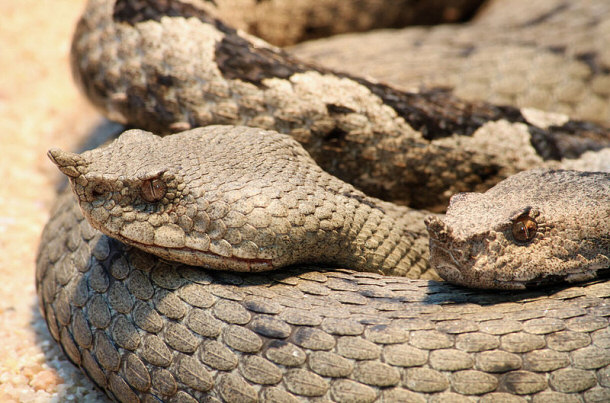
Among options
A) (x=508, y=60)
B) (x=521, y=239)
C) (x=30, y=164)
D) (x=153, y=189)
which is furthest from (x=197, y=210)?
(x=30, y=164)

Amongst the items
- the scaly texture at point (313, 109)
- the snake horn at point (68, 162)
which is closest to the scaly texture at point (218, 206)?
the snake horn at point (68, 162)

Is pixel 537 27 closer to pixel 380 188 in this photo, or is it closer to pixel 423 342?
pixel 380 188

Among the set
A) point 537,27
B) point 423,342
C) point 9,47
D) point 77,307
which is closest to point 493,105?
point 537,27

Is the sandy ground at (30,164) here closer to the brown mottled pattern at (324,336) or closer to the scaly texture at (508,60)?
the brown mottled pattern at (324,336)

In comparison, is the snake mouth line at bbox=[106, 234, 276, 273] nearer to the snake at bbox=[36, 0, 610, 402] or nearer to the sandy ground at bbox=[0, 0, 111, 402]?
the snake at bbox=[36, 0, 610, 402]

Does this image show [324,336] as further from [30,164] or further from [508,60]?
[30,164]

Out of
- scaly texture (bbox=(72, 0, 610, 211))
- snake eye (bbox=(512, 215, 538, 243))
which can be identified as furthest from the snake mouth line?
scaly texture (bbox=(72, 0, 610, 211))
